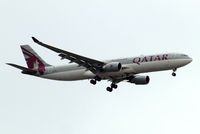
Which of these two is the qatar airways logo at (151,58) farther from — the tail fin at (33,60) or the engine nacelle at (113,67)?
the tail fin at (33,60)

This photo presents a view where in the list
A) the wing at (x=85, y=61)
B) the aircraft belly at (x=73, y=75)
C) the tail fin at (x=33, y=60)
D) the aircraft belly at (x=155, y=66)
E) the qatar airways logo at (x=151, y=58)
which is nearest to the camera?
the aircraft belly at (x=155, y=66)

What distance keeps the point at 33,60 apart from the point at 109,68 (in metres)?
16.6

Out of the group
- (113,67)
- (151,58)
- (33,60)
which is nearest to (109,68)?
(113,67)

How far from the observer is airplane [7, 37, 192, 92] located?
75.6m

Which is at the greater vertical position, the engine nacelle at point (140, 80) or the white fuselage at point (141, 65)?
the white fuselage at point (141, 65)

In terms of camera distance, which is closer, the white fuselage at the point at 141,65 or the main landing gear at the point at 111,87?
the white fuselage at the point at 141,65

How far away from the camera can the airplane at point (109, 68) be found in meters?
75.6

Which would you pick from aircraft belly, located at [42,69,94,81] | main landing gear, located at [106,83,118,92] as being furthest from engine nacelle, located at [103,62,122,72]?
main landing gear, located at [106,83,118,92]

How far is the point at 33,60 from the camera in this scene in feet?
291

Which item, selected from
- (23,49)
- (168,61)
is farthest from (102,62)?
(23,49)

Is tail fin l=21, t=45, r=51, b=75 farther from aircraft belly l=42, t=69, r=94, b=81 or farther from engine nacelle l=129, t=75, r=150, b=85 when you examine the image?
engine nacelle l=129, t=75, r=150, b=85

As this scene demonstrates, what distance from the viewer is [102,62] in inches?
3095

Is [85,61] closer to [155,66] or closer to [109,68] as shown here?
[109,68]

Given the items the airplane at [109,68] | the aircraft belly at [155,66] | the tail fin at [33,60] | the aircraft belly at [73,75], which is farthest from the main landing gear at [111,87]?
the tail fin at [33,60]
